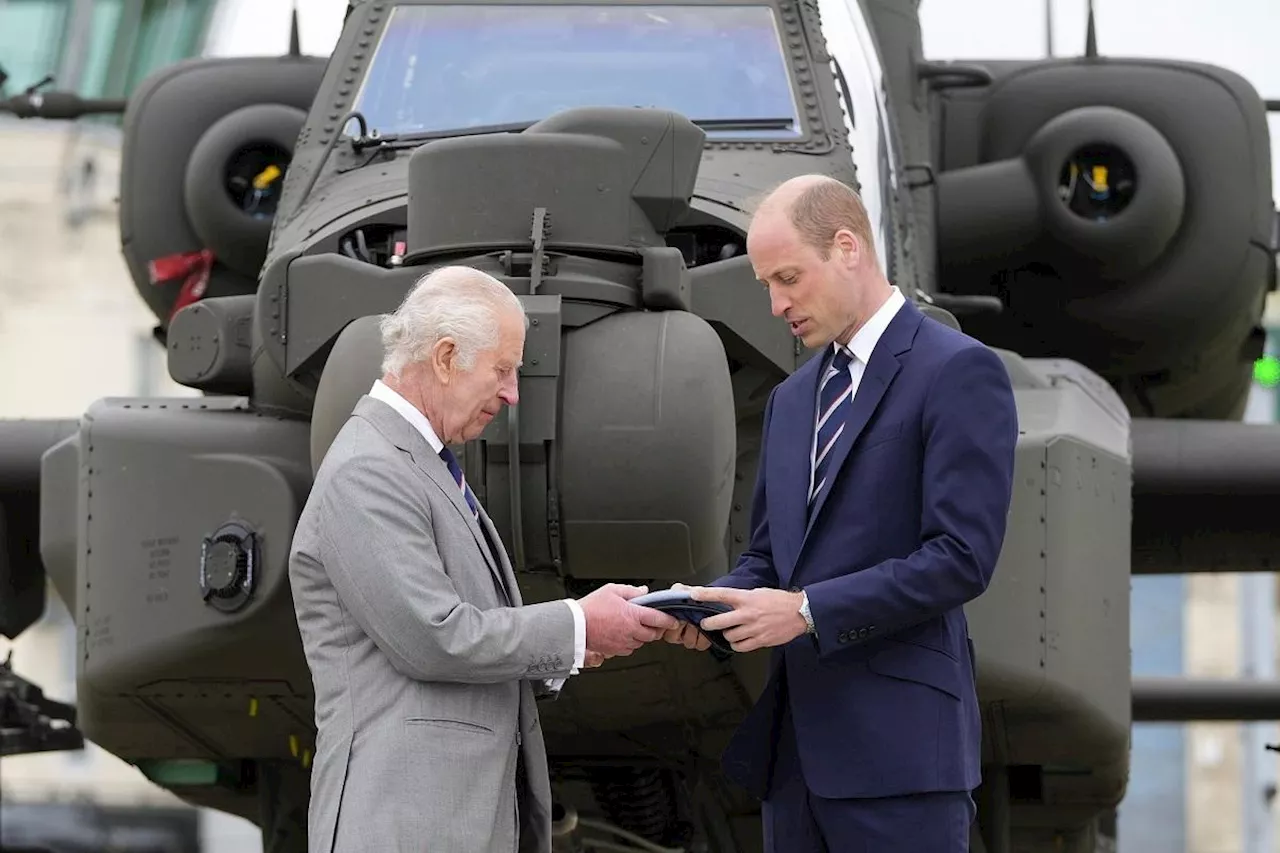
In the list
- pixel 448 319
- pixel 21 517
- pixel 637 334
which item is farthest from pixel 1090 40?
pixel 448 319

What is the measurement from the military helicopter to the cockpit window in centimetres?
1

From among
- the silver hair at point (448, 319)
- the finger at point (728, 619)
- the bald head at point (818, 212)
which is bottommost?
the finger at point (728, 619)

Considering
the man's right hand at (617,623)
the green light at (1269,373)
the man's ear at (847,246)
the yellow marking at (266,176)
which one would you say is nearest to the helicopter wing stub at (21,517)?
the yellow marking at (266,176)

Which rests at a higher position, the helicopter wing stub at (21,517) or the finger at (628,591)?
the finger at (628,591)

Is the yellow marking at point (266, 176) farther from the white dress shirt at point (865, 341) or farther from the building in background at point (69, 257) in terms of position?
the building in background at point (69, 257)

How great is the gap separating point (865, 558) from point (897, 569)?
0.13m

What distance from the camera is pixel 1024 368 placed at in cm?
619

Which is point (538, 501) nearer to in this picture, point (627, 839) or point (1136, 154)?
point (627, 839)

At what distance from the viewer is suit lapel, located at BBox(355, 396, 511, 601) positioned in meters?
3.79

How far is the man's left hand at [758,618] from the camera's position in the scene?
382cm

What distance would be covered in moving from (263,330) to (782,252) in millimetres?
1621

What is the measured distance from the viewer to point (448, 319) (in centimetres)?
381

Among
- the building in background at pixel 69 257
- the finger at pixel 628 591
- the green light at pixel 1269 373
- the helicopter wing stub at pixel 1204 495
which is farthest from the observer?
Result: the building in background at pixel 69 257

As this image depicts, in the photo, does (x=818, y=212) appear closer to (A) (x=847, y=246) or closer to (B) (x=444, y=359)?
(A) (x=847, y=246)
